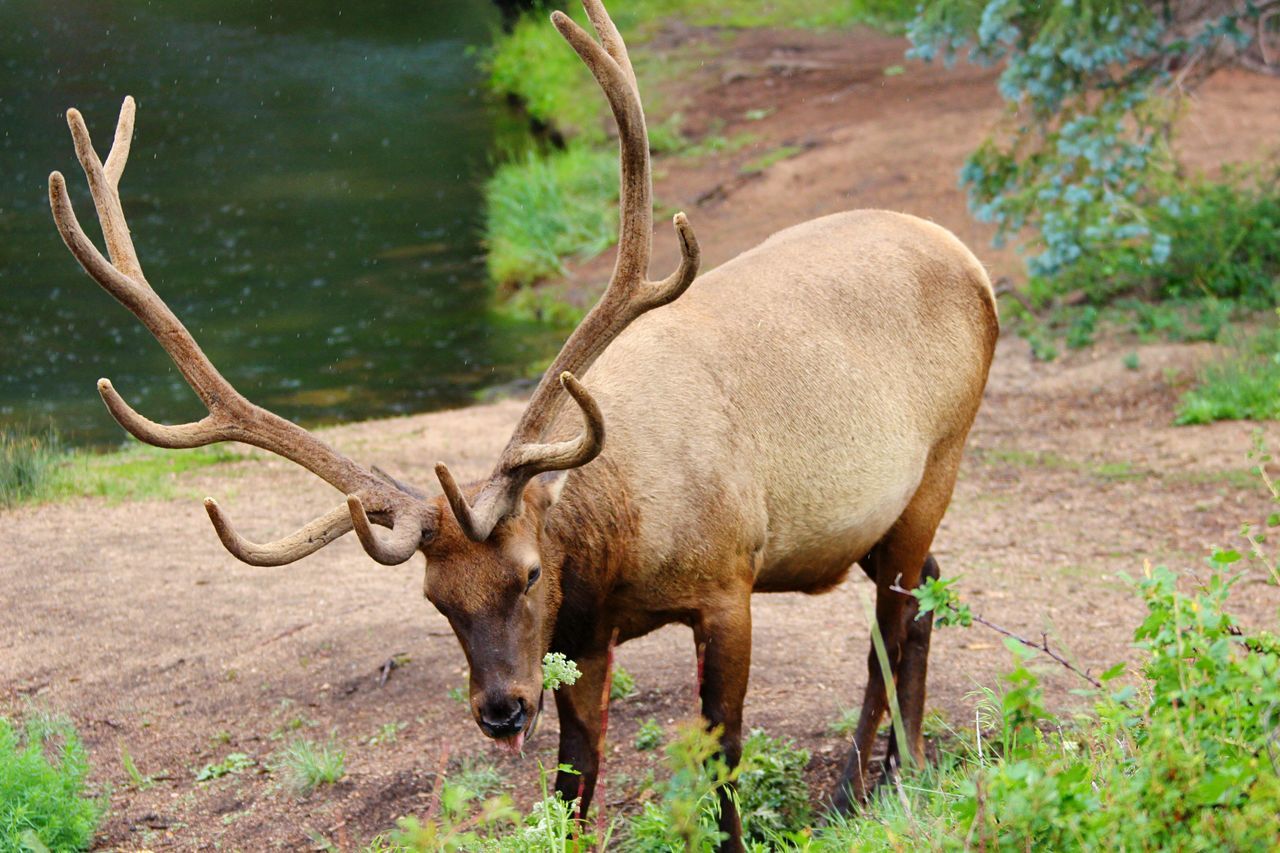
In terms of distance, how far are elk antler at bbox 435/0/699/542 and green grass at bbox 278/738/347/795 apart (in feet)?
5.16

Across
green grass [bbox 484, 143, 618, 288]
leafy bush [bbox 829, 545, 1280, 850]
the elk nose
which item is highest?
leafy bush [bbox 829, 545, 1280, 850]

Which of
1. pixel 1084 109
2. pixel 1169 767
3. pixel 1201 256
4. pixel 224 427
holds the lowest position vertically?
pixel 1201 256

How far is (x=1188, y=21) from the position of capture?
33.5ft

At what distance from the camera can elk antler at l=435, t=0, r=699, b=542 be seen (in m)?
3.82

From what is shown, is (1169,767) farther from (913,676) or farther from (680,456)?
(913,676)

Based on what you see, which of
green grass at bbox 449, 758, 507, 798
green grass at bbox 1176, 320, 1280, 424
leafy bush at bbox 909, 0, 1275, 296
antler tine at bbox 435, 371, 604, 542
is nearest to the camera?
antler tine at bbox 435, 371, 604, 542

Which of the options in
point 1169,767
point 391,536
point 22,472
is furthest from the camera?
point 22,472

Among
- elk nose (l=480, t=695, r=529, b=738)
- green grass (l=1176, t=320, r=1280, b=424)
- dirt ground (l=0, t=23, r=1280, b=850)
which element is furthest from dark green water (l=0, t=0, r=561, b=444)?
elk nose (l=480, t=695, r=529, b=738)

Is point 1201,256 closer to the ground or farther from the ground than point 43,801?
closer to the ground

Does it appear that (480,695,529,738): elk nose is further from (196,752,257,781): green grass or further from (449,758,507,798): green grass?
(196,752,257,781): green grass

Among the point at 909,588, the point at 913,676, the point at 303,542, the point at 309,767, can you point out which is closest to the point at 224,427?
the point at 303,542

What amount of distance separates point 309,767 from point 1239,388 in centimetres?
586

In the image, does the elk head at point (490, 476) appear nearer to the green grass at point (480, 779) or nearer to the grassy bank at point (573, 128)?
the green grass at point (480, 779)

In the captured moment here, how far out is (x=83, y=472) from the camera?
865cm
